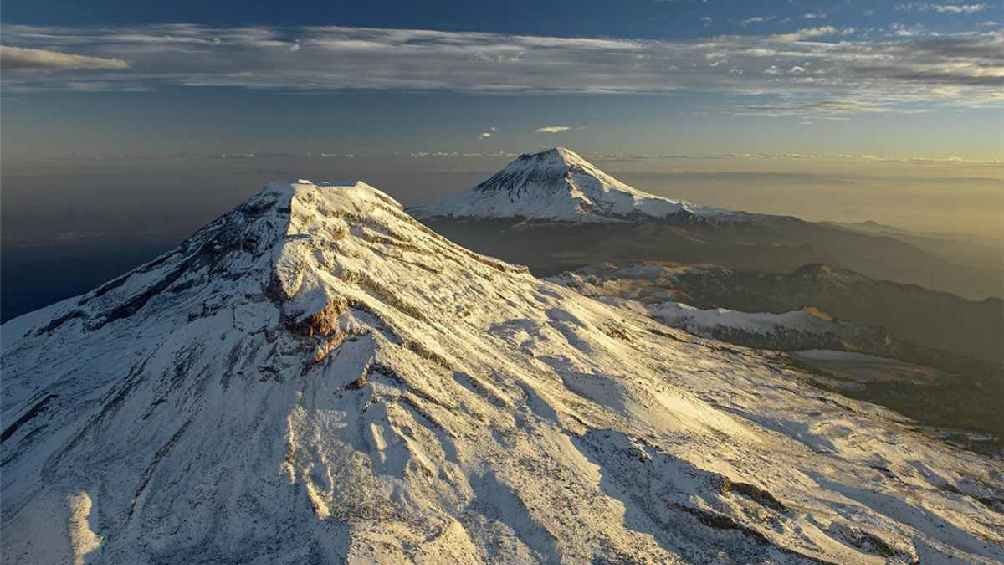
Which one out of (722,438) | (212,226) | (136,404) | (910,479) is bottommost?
(910,479)

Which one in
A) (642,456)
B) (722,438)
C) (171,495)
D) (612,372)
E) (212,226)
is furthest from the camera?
(212,226)

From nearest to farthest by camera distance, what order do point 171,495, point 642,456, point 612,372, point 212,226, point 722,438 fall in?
point 171,495 → point 642,456 → point 722,438 → point 612,372 → point 212,226

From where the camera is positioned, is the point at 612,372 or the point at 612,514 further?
the point at 612,372

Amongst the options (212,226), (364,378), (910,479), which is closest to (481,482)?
(364,378)

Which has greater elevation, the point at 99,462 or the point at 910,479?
the point at 99,462

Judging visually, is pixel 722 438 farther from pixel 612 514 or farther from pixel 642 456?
pixel 612 514

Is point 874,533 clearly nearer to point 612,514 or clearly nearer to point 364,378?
point 612,514
